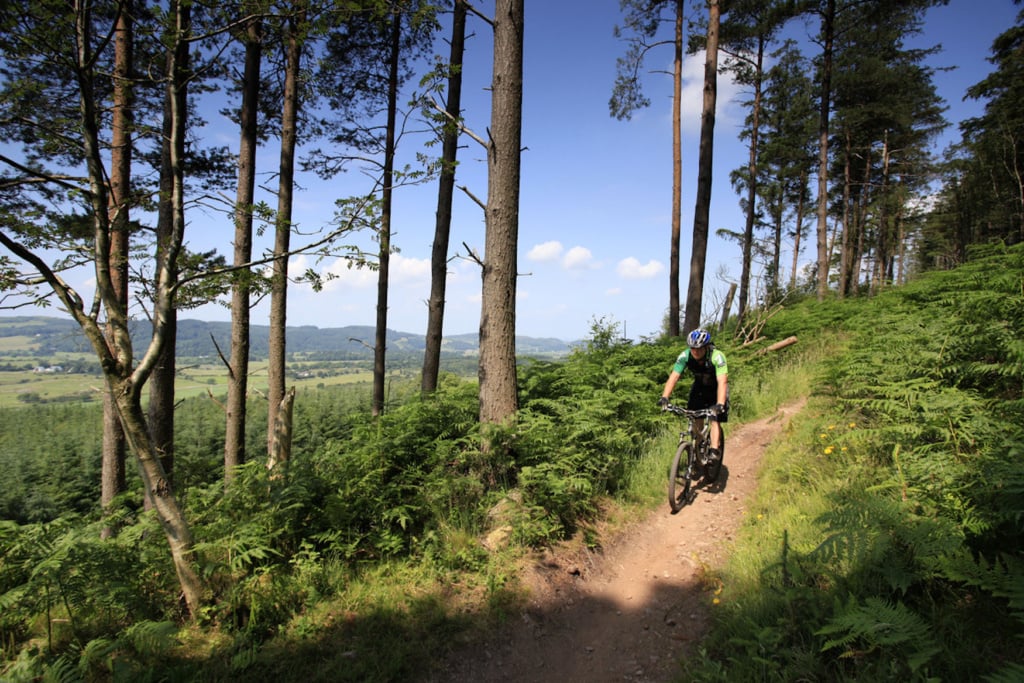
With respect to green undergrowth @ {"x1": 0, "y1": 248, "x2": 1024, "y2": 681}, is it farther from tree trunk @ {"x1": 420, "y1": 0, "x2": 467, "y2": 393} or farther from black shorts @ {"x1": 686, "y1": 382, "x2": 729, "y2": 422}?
tree trunk @ {"x1": 420, "y1": 0, "x2": 467, "y2": 393}

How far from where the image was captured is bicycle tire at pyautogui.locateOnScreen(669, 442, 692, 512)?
17.6 ft

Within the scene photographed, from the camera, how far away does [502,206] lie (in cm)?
531

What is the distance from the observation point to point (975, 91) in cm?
1700

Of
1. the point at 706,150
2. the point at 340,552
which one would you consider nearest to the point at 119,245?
the point at 340,552

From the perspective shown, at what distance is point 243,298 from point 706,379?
8685 millimetres

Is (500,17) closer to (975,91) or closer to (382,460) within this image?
(382,460)

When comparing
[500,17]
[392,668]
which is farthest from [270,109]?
[392,668]

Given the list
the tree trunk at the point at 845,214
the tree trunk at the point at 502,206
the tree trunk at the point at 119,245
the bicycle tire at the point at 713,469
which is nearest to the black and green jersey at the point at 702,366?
the bicycle tire at the point at 713,469

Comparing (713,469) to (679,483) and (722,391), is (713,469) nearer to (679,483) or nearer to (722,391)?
(679,483)

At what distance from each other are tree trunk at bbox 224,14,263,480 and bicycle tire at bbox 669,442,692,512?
26.1ft

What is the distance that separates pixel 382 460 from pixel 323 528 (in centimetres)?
95

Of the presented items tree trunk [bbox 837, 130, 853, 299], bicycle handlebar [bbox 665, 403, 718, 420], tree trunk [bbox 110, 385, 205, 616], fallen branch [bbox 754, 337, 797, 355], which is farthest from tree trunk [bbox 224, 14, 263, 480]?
tree trunk [bbox 837, 130, 853, 299]

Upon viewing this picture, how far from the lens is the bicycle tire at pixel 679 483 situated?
536 cm

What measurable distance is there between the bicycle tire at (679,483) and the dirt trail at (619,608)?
129mm
